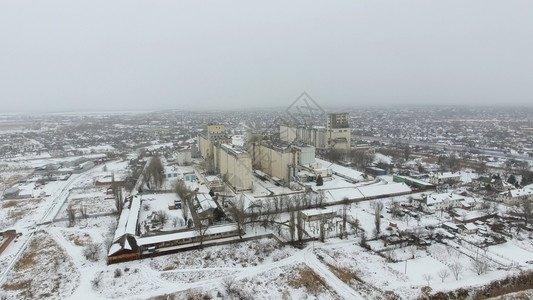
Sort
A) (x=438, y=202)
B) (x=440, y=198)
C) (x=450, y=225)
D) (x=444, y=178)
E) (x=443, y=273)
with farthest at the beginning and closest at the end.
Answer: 1. (x=444, y=178)
2. (x=440, y=198)
3. (x=438, y=202)
4. (x=450, y=225)
5. (x=443, y=273)

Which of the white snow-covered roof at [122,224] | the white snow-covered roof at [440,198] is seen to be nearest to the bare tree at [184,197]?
the white snow-covered roof at [122,224]

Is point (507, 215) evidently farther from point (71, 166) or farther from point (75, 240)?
point (71, 166)

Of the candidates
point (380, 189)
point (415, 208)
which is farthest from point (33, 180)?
point (415, 208)

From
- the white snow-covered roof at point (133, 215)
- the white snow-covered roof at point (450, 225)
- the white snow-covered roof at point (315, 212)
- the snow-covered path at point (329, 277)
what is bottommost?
the snow-covered path at point (329, 277)

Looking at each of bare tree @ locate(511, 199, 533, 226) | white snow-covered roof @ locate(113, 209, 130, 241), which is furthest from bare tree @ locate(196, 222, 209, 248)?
bare tree @ locate(511, 199, 533, 226)

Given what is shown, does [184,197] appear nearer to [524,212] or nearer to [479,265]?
[479,265]

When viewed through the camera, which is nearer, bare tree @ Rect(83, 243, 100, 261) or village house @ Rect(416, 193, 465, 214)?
bare tree @ Rect(83, 243, 100, 261)

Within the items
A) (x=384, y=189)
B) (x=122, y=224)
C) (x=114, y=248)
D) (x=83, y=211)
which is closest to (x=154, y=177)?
(x=83, y=211)

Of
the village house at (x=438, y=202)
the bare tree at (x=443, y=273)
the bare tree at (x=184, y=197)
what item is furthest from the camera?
the village house at (x=438, y=202)

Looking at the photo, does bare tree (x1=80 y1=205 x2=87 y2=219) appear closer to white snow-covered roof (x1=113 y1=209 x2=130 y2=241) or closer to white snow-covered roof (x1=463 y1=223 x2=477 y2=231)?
white snow-covered roof (x1=113 y1=209 x2=130 y2=241)

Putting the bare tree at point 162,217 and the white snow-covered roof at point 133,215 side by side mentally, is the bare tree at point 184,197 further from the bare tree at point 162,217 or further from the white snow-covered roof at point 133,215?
the white snow-covered roof at point 133,215
